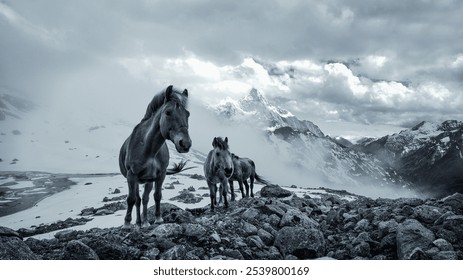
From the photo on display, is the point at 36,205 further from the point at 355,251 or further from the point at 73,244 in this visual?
the point at 355,251

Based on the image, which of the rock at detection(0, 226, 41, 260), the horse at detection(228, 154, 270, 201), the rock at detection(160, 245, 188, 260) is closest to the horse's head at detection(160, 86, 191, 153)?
the rock at detection(160, 245, 188, 260)

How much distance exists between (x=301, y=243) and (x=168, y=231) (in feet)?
8.22

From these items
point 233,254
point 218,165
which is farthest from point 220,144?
point 233,254

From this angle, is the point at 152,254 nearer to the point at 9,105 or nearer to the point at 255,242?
the point at 255,242

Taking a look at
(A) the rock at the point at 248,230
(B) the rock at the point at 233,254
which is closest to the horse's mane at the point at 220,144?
(A) the rock at the point at 248,230

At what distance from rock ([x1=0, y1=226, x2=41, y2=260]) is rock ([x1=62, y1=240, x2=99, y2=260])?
0.56 m

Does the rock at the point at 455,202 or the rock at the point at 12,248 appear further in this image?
the rock at the point at 455,202

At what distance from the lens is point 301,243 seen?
585 centimetres

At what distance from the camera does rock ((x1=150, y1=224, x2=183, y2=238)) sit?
5.65 m

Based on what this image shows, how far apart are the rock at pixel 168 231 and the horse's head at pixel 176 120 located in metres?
1.52

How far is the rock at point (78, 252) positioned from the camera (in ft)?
15.4

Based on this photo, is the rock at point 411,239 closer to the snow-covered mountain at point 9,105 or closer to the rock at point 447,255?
the rock at point 447,255

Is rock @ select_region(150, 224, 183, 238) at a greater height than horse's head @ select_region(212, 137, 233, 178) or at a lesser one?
lesser

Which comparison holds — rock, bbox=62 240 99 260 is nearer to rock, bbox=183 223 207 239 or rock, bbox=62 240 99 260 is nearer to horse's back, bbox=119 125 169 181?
rock, bbox=183 223 207 239
